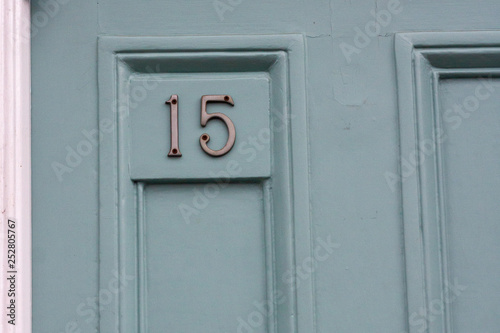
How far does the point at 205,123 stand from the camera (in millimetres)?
1295

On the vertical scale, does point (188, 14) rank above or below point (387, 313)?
above

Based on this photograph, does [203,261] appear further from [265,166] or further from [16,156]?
[16,156]

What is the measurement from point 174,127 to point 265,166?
0.58 ft

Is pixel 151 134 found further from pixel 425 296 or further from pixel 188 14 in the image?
pixel 425 296

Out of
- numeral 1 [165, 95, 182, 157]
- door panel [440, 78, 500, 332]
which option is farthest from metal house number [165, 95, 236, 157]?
door panel [440, 78, 500, 332]

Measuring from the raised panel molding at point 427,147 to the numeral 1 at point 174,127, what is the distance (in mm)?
402

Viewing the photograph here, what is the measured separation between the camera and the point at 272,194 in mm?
1296

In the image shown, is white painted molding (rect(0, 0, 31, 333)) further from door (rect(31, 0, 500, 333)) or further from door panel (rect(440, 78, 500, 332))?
door panel (rect(440, 78, 500, 332))

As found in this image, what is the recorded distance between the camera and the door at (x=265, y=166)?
4.17ft

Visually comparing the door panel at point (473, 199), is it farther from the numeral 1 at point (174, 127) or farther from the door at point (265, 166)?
the numeral 1 at point (174, 127)

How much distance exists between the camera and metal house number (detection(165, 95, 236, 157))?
129cm

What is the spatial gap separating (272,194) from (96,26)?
0.45 m

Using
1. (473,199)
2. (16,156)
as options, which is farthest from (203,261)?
(473,199)

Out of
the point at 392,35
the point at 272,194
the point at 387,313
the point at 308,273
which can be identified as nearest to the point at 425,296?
the point at 387,313
